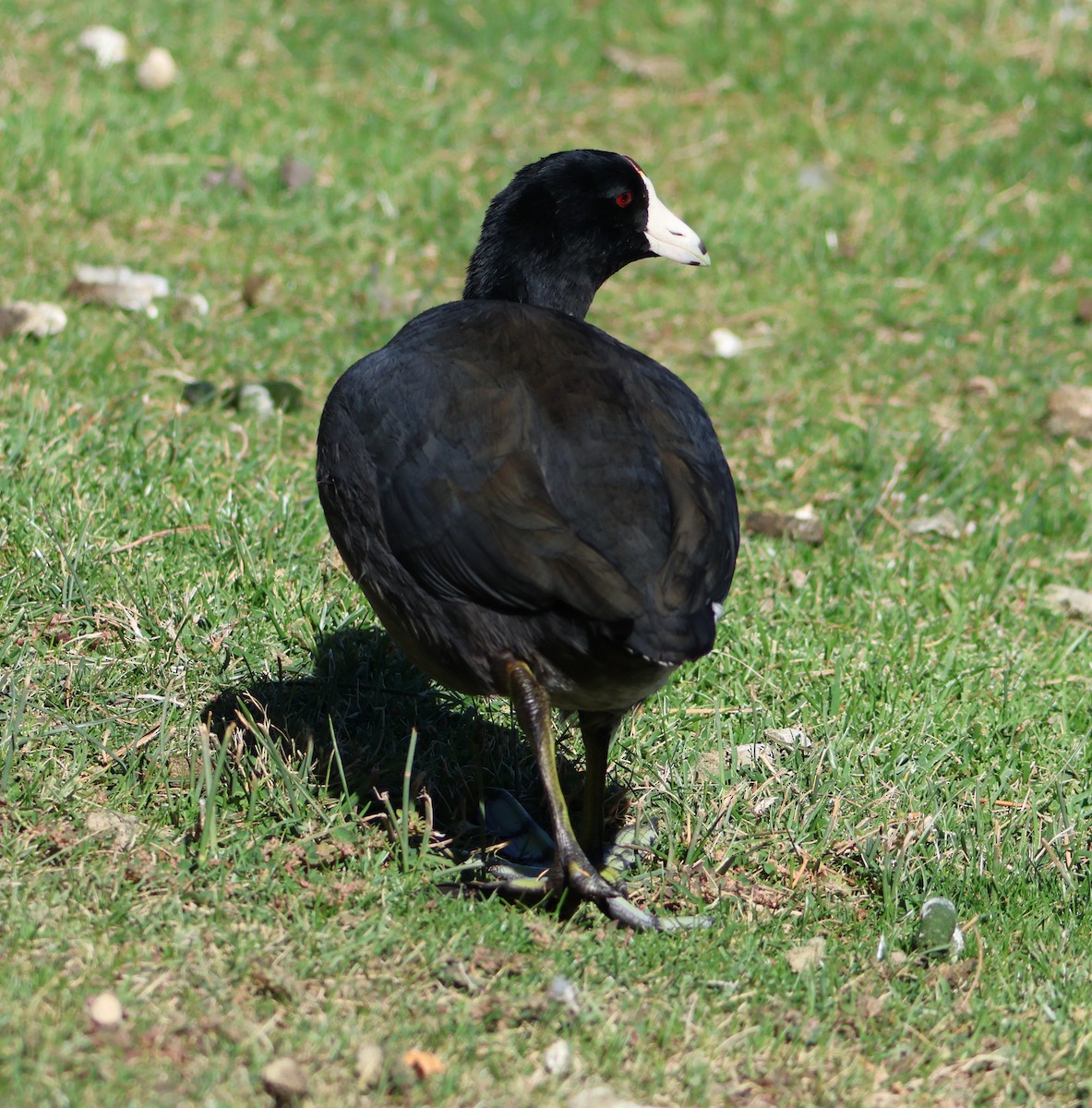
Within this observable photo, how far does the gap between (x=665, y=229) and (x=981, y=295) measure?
2.93m

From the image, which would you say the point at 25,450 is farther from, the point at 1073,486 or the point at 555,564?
the point at 1073,486

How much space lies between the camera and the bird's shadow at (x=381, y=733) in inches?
135

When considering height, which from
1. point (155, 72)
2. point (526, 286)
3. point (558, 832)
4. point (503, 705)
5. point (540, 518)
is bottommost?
point (503, 705)

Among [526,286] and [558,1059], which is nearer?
[558,1059]

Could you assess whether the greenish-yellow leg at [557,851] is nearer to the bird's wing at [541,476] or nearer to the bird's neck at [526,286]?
the bird's wing at [541,476]

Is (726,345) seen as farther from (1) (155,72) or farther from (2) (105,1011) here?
(2) (105,1011)

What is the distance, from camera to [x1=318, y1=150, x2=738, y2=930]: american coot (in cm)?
292

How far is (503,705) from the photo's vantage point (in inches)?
153

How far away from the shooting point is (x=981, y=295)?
6.57 m

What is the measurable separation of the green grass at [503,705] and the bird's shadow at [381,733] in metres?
0.01

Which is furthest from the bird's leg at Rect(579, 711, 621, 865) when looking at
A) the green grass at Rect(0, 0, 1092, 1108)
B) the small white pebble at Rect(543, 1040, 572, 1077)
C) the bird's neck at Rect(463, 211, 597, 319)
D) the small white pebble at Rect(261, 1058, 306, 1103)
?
the bird's neck at Rect(463, 211, 597, 319)

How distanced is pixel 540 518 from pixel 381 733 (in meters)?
0.89

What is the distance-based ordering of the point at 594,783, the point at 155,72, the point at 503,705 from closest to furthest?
the point at 594,783
the point at 503,705
the point at 155,72

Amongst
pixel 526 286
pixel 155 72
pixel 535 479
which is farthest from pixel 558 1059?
pixel 155 72
